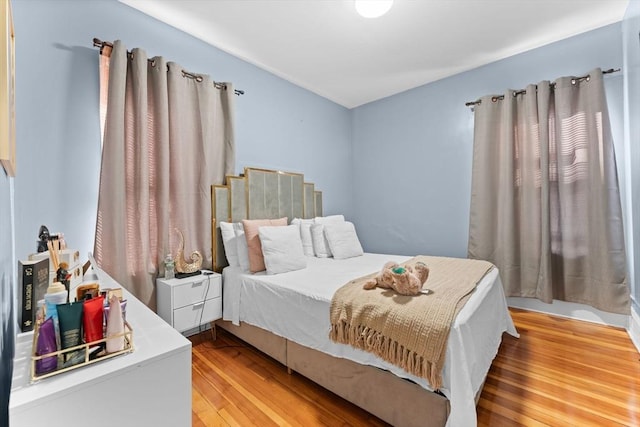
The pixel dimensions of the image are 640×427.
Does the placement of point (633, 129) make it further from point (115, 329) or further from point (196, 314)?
point (196, 314)

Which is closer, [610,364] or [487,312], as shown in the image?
[487,312]

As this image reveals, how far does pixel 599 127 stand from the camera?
2545 millimetres

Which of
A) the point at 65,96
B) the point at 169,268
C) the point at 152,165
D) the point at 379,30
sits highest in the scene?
the point at 379,30

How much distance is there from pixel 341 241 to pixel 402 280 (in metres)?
1.50

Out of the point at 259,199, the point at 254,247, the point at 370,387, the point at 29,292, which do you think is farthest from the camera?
the point at 259,199

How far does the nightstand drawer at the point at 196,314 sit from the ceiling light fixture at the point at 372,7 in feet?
8.59

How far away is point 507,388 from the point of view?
1.75 m

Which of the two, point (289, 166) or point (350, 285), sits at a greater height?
point (289, 166)

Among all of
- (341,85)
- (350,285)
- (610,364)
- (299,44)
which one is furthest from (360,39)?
(610,364)

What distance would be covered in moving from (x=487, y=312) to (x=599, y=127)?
2.23m

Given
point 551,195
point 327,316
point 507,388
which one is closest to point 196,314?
point 327,316

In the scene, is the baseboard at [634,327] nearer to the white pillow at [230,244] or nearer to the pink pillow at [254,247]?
the pink pillow at [254,247]

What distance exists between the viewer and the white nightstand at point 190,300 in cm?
211

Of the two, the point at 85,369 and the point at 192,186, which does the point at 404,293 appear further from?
the point at 192,186
